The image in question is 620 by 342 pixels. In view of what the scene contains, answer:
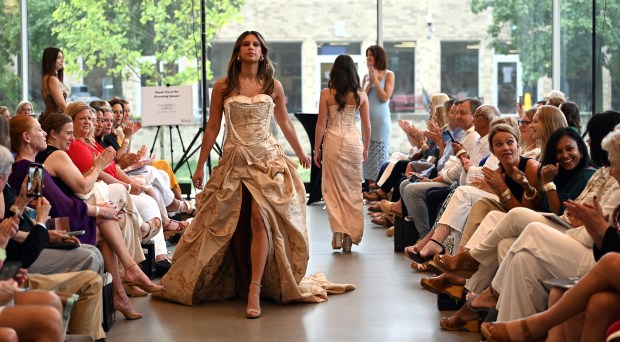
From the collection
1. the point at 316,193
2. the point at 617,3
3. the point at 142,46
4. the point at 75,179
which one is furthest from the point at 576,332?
the point at 142,46

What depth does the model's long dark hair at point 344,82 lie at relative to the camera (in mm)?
8688

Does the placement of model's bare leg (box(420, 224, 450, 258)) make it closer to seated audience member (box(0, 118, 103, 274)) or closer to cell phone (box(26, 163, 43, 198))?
seated audience member (box(0, 118, 103, 274))

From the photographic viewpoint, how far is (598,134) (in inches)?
214

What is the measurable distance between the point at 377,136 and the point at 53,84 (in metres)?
3.96

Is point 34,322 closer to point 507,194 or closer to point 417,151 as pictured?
point 507,194

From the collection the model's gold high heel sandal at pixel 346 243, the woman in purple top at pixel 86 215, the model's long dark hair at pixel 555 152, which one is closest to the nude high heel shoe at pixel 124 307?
the woman in purple top at pixel 86 215

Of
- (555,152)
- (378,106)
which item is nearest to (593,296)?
(555,152)

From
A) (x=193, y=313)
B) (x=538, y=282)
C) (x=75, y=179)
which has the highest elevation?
(x=75, y=179)

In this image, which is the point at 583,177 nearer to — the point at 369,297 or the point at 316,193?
the point at 369,297

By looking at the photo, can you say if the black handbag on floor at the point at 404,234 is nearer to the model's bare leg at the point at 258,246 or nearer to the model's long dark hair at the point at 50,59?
the model's bare leg at the point at 258,246

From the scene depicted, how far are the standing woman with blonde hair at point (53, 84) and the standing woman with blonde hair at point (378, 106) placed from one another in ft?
11.8

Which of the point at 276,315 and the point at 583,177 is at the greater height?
the point at 583,177

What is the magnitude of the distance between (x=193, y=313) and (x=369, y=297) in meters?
1.07

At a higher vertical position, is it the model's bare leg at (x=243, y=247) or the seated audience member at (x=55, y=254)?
the seated audience member at (x=55, y=254)
